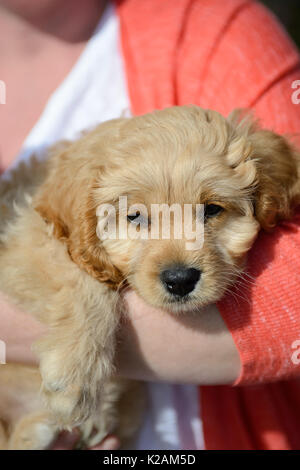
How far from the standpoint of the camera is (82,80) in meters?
2.91

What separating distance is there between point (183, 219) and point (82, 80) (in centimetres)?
130

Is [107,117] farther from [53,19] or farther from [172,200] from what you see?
[172,200]

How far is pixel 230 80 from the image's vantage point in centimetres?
259

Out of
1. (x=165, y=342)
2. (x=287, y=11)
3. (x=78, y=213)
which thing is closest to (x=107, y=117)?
(x=78, y=213)

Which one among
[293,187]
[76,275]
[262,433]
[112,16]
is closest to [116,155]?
[76,275]

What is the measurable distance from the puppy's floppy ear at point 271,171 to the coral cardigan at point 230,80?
10cm

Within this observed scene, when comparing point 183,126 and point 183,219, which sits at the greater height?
point 183,126

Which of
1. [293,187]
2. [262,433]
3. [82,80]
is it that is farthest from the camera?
[82,80]

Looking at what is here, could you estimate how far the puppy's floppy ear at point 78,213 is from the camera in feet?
6.97

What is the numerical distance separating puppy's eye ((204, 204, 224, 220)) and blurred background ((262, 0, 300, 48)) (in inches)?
268

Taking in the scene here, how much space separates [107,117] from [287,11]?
6.48m

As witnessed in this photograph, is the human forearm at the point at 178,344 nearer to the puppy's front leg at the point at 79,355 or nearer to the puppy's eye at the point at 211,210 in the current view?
the puppy's front leg at the point at 79,355

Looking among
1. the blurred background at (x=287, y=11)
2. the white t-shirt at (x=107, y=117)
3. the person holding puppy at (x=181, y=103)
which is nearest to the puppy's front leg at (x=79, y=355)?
the person holding puppy at (x=181, y=103)
